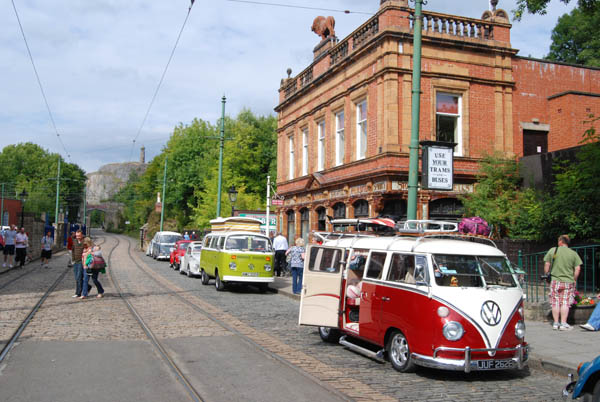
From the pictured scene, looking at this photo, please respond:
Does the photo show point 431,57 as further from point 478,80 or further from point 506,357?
point 506,357

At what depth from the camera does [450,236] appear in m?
8.74

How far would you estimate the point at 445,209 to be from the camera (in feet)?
66.8

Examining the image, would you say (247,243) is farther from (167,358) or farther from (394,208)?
(167,358)

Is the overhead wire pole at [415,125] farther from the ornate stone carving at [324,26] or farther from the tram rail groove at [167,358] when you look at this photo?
the ornate stone carving at [324,26]

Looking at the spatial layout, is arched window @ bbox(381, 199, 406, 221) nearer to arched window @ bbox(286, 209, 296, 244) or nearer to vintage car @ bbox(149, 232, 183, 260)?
arched window @ bbox(286, 209, 296, 244)

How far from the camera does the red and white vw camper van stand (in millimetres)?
7113

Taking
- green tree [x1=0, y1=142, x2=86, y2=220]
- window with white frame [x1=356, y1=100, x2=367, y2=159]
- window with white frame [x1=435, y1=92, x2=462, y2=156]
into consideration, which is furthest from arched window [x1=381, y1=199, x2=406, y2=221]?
green tree [x1=0, y1=142, x2=86, y2=220]

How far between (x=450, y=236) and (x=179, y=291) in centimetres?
1105

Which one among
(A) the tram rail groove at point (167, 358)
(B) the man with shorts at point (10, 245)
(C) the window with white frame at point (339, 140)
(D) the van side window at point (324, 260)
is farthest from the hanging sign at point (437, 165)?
(B) the man with shorts at point (10, 245)

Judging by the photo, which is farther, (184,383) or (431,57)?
(431,57)

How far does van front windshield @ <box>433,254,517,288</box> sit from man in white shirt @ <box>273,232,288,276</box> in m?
13.7

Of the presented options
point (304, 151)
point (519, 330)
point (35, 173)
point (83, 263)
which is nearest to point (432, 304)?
point (519, 330)

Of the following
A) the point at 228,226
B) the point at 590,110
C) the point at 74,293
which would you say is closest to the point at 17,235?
the point at 228,226

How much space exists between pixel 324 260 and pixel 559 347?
4019 millimetres
